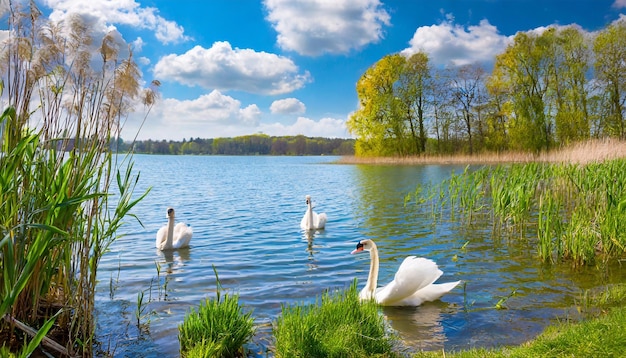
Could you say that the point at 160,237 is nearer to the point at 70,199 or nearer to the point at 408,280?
the point at 408,280

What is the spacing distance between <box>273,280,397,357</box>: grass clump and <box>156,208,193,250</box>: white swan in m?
6.47

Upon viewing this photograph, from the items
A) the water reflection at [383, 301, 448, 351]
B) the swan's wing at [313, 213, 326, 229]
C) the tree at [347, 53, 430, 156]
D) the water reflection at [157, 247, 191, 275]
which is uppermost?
the tree at [347, 53, 430, 156]

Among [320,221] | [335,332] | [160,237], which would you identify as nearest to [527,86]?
[320,221]

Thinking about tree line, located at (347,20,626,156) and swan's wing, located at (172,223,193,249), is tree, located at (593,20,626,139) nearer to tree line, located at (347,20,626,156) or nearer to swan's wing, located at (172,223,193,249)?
tree line, located at (347,20,626,156)

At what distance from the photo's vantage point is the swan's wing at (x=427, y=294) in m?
6.43

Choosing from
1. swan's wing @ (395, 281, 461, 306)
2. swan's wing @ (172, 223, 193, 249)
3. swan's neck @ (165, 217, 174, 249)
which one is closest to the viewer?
swan's wing @ (395, 281, 461, 306)

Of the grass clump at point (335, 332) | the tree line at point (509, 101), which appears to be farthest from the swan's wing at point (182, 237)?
the tree line at point (509, 101)

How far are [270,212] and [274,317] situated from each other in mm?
10763

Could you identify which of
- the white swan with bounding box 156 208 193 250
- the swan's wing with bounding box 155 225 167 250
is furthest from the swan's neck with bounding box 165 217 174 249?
the swan's wing with bounding box 155 225 167 250

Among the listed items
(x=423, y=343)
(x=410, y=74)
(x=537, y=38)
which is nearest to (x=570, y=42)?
(x=537, y=38)

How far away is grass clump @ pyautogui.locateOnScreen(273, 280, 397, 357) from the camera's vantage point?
4023 mm

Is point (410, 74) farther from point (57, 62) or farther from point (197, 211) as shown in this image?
point (57, 62)

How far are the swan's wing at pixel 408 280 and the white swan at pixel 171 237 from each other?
5594 mm

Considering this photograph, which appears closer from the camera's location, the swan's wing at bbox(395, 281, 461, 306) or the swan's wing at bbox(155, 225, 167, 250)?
the swan's wing at bbox(395, 281, 461, 306)
